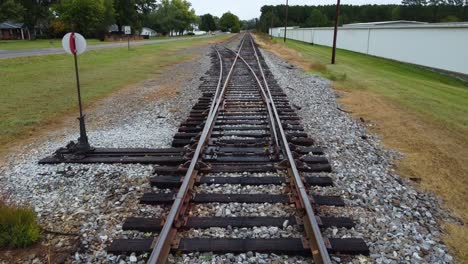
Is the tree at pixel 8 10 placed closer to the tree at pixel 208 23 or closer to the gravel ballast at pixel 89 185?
the gravel ballast at pixel 89 185

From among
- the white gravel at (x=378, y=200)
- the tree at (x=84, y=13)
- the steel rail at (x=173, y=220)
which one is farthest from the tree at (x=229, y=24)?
the steel rail at (x=173, y=220)

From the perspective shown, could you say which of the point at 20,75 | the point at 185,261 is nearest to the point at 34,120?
the point at 185,261

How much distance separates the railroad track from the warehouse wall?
1493 centimetres

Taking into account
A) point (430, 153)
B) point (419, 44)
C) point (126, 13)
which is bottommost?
point (430, 153)

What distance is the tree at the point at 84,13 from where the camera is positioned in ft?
195

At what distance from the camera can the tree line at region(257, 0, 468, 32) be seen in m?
87.2

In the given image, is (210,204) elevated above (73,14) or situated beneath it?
situated beneath

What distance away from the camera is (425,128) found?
28.1ft

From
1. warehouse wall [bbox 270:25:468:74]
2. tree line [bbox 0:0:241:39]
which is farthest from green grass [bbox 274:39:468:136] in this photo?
tree line [bbox 0:0:241:39]

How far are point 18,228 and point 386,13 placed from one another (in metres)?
136

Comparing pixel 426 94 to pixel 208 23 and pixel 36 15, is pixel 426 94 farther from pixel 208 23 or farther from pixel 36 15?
pixel 208 23

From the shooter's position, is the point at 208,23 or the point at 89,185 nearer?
the point at 89,185

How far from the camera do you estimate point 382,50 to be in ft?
95.2

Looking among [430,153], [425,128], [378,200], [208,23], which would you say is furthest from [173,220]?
[208,23]
